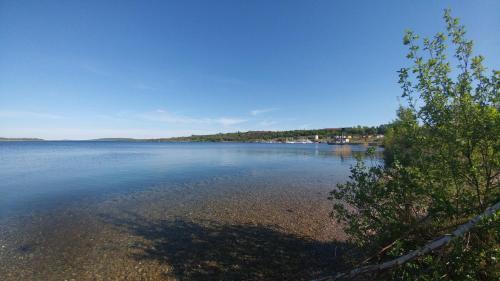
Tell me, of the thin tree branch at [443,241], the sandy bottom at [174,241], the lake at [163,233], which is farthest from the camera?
the lake at [163,233]

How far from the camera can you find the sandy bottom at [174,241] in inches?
328

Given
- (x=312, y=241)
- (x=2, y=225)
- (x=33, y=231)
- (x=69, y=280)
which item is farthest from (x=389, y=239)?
(x=2, y=225)

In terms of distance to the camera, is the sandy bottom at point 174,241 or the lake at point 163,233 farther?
the lake at point 163,233

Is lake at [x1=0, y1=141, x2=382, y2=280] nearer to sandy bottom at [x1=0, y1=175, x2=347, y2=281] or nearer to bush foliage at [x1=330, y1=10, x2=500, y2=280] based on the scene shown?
sandy bottom at [x1=0, y1=175, x2=347, y2=281]

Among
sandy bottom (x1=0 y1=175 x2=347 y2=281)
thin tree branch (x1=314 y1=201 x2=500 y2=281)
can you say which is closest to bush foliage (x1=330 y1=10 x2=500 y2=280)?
thin tree branch (x1=314 y1=201 x2=500 y2=281)

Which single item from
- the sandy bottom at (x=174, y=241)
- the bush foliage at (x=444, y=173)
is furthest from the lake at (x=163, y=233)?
the bush foliage at (x=444, y=173)

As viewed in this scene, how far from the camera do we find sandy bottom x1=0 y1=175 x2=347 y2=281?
832cm

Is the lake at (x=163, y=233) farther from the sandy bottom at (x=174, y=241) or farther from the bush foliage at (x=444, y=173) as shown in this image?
the bush foliage at (x=444, y=173)

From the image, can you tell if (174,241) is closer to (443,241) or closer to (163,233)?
(163,233)

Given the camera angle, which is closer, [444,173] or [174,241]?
[444,173]

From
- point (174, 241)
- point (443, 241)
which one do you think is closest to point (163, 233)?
point (174, 241)

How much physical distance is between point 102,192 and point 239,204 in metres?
13.1

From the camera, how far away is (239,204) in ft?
55.1

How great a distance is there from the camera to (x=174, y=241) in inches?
422
